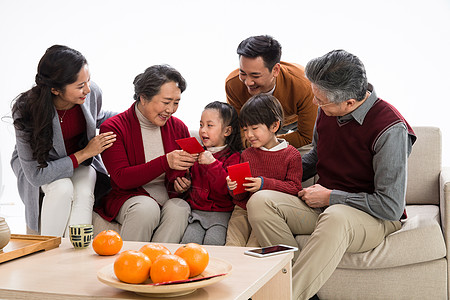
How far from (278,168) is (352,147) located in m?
0.39

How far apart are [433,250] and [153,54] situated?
2900mm

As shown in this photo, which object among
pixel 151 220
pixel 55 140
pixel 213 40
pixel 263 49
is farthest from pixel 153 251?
pixel 213 40

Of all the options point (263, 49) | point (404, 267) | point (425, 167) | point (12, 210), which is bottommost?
point (12, 210)

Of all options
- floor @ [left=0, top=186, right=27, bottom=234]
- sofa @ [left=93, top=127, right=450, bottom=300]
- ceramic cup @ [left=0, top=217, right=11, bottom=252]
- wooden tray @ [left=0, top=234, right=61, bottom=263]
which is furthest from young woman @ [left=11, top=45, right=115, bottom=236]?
floor @ [left=0, top=186, right=27, bottom=234]

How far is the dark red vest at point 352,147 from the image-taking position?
211 centimetres

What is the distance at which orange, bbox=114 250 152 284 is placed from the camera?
1256 mm

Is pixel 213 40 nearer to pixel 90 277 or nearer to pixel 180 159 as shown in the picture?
pixel 180 159

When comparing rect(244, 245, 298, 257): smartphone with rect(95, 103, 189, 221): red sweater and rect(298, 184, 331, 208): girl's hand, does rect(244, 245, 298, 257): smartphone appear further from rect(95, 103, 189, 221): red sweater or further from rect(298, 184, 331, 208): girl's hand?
rect(95, 103, 189, 221): red sweater

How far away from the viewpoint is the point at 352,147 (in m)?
2.18

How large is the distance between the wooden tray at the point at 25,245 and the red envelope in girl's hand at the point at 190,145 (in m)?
0.76

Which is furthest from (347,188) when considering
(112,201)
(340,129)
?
(112,201)

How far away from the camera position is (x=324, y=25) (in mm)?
3859

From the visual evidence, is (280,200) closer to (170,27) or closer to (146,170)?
(146,170)

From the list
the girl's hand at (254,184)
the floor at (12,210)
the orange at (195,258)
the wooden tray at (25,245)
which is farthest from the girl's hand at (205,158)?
the floor at (12,210)
